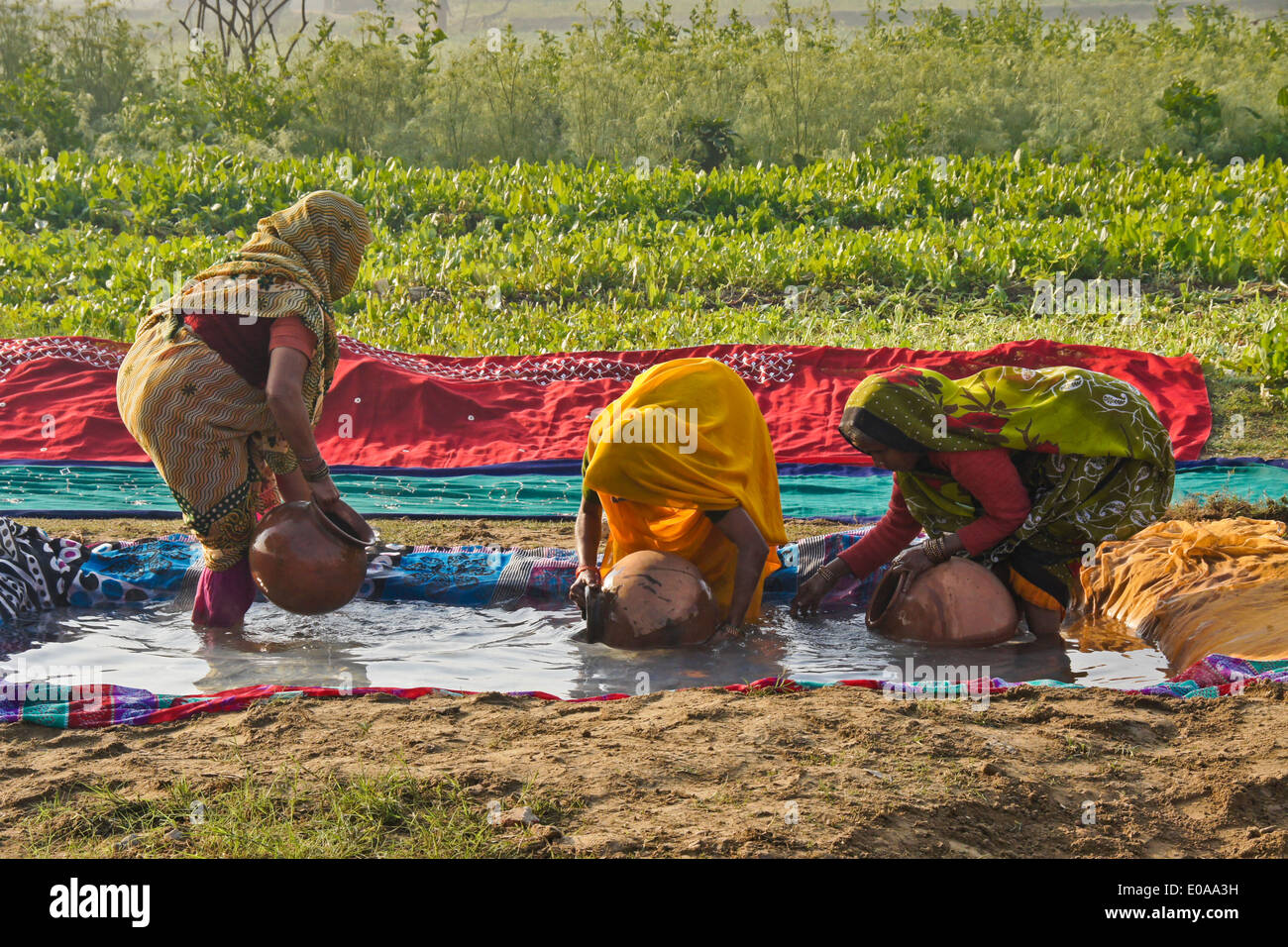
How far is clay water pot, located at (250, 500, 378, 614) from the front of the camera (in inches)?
173

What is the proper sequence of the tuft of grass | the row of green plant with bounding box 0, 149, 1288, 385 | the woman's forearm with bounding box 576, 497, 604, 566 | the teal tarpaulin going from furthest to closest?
the row of green plant with bounding box 0, 149, 1288, 385 → the teal tarpaulin → the woman's forearm with bounding box 576, 497, 604, 566 → the tuft of grass

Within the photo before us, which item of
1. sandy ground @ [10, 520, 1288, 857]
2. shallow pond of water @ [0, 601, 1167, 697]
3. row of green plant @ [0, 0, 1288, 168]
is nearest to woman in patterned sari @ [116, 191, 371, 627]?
shallow pond of water @ [0, 601, 1167, 697]

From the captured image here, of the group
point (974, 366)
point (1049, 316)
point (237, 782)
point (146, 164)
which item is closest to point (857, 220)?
point (1049, 316)

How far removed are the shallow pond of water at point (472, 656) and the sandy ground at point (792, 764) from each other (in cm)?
66

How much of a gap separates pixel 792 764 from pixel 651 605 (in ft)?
4.59

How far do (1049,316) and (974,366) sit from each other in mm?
2721

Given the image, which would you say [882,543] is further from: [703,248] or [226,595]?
[703,248]

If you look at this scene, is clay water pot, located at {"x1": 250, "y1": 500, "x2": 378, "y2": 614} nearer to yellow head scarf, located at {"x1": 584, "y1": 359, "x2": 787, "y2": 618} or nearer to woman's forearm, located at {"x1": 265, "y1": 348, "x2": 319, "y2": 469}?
woman's forearm, located at {"x1": 265, "y1": 348, "x2": 319, "y2": 469}

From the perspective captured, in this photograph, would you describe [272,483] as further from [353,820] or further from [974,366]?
[974,366]

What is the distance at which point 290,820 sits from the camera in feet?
9.06

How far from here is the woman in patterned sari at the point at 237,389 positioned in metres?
4.47

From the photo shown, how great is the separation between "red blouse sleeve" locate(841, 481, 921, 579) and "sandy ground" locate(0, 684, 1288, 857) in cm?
126

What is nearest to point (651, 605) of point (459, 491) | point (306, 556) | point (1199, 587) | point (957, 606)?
point (957, 606)

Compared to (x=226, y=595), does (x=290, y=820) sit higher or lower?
lower
